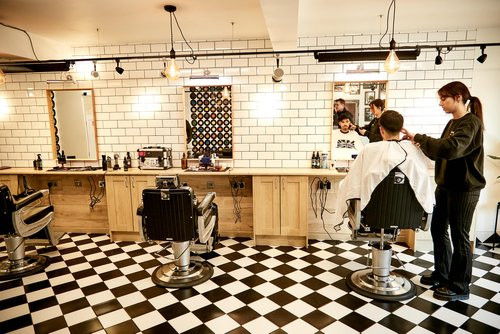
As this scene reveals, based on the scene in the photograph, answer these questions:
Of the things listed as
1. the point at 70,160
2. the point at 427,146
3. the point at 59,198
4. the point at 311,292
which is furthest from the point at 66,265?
the point at 427,146

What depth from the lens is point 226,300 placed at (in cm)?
274

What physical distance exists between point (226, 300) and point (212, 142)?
7.16 ft

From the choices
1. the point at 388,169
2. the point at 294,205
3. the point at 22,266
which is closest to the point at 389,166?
the point at 388,169

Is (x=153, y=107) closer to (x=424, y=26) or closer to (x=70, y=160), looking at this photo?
(x=70, y=160)

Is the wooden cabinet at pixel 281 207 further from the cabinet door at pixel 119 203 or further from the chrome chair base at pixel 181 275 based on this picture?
the cabinet door at pixel 119 203

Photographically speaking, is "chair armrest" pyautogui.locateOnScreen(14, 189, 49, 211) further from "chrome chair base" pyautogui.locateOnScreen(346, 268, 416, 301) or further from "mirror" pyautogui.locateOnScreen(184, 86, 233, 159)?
"chrome chair base" pyautogui.locateOnScreen(346, 268, 416, 301)

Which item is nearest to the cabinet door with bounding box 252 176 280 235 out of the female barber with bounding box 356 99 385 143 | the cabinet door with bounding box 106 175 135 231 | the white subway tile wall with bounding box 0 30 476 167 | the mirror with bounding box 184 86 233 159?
the white subway tile wall with bounding box 0 30 476 167

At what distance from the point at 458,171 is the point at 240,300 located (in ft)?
6.68

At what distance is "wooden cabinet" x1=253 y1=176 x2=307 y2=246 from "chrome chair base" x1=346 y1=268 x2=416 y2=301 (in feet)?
3.12

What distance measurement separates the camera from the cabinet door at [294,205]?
3799mm

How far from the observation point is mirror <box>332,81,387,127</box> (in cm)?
402

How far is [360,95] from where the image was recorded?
4.04 m

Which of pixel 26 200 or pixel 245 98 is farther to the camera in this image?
pixel 245 98

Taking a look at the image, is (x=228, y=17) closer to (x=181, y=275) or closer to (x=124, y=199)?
(x=124, y=199)
